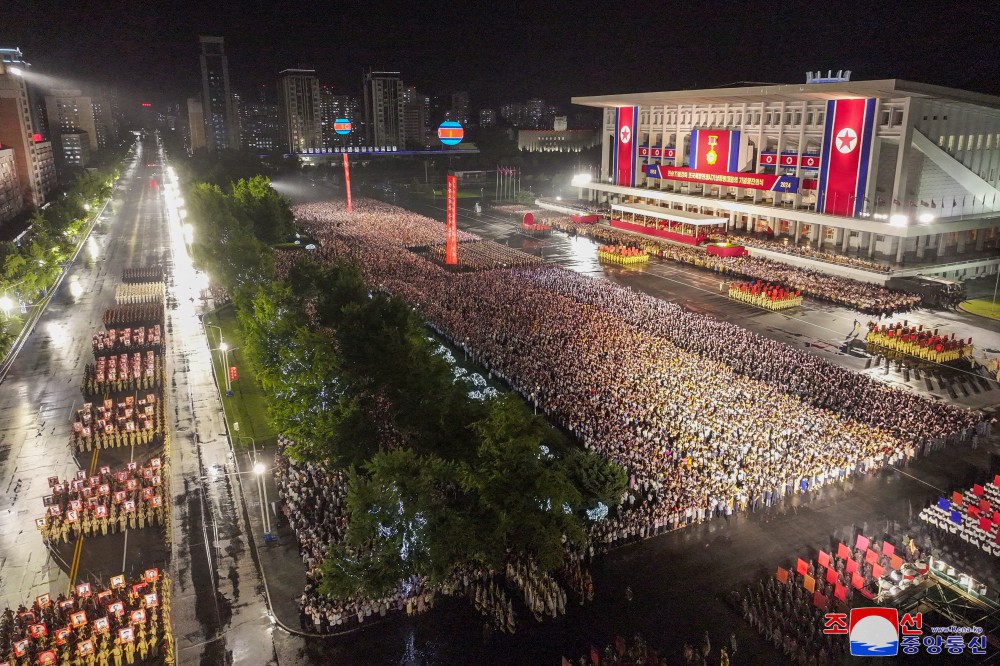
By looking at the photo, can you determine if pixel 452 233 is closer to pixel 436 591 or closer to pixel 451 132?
pixel 451 132

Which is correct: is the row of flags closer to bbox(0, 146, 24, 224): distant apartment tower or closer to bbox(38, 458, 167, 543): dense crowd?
bbox(38, 458, 167, 543): dense crowd

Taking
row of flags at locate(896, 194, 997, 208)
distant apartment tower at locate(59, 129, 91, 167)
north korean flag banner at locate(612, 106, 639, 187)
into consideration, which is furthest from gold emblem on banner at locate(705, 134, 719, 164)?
distant apartment tower at locate(59, 129, 91, 167)

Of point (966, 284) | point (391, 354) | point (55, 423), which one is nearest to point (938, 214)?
point (966, 284)

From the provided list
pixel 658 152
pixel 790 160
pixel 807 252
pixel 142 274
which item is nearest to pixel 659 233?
pixel 790 160

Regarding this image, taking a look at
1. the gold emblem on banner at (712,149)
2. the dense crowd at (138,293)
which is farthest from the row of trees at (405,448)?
the gold emblem on banner at (712,149)

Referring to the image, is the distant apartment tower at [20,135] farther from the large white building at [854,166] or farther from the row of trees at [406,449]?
the large white building at [854,166]

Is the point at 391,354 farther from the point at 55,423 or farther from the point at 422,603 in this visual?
the point at 55,423

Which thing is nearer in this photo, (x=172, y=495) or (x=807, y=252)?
(x=172, y=495)
